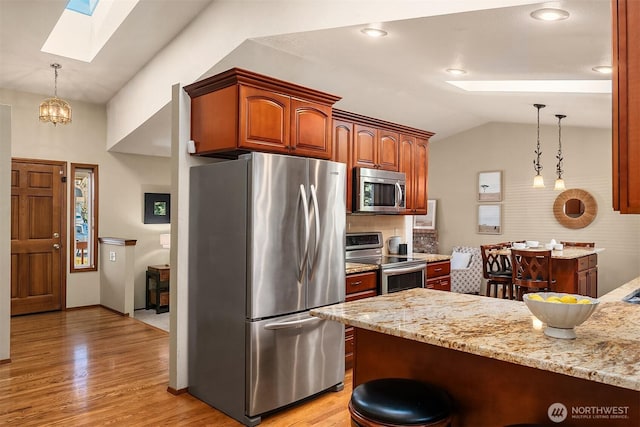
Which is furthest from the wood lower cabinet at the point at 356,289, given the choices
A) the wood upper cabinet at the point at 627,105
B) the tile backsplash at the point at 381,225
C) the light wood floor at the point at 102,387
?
the wood upper cabinet at the point at 627,105

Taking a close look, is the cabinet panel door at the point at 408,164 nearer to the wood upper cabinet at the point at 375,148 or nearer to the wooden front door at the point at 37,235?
the wood upper cabinet at the point at 375,148

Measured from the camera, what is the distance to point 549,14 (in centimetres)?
233

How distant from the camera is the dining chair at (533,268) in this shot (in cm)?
493

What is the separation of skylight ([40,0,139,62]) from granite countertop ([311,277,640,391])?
12.3 ft

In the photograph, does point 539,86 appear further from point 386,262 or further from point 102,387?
point 102,387

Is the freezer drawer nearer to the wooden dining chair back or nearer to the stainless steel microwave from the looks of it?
the stainless steel microwave

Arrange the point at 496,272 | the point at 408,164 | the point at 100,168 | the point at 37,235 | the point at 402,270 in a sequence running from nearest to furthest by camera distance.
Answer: the point at 402,270
the point at 408,164
the point at 496,272
the point at 37,235
the point at 100,168

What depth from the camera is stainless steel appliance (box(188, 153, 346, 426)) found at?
9.54 ft

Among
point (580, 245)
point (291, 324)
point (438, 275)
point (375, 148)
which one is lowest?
point (291, 324)

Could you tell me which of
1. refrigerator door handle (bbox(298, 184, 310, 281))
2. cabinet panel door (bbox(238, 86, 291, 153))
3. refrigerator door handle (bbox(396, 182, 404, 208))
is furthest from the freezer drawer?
refrigerator door handle (bbox(396, 182, 404, 208))

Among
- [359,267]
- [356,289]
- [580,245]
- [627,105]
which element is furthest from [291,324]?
[580,245]

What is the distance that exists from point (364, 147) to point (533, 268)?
7.81ft

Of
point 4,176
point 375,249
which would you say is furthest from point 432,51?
point 4,176

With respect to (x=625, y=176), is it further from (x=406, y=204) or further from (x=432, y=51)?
(x=406, y=204)
